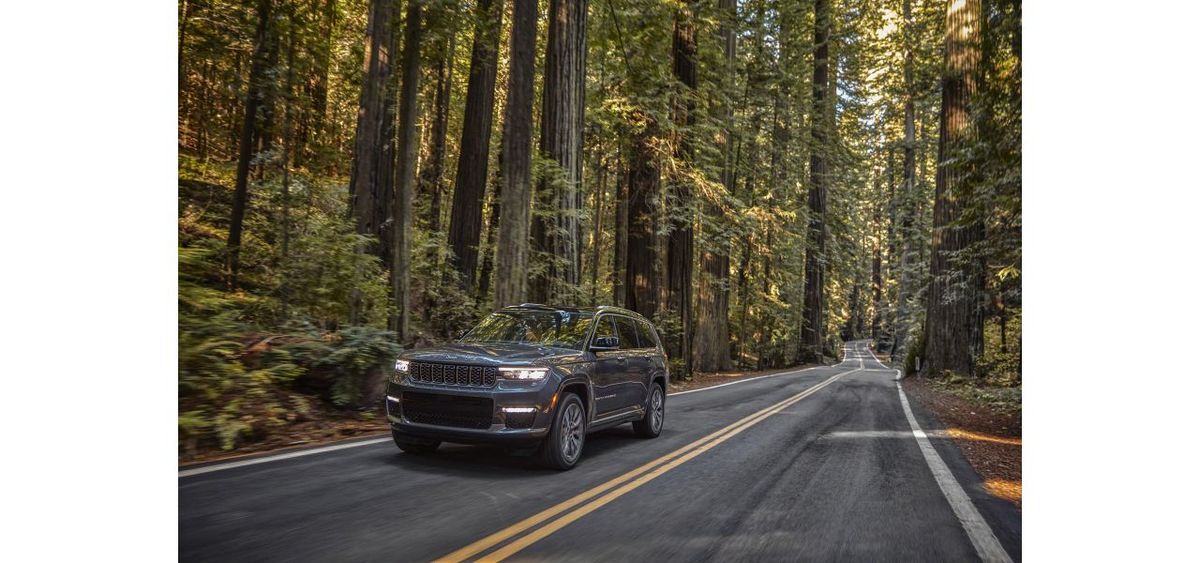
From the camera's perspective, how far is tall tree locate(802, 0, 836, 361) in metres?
32.9

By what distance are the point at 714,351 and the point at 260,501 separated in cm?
2341

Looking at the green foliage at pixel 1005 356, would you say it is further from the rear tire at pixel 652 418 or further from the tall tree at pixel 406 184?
the tall tree at pixel 406 184

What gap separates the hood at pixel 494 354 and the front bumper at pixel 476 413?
25 cm

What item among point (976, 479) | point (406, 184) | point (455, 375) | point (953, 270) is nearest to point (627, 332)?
point (455, 375)

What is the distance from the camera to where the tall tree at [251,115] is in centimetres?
1286

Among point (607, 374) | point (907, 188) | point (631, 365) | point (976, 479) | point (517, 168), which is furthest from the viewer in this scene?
point (907, 188)

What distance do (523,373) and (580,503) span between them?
1621 millimetres

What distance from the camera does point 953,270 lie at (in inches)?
749

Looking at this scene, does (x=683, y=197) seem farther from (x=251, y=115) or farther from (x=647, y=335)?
(x=251, y=115)

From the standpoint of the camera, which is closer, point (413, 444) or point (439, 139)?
point (413, 444)

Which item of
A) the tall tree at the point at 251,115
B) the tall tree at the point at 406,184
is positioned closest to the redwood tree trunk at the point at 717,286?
the tall tree at the point at 406,184

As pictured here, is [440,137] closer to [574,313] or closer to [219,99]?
[219,99]
